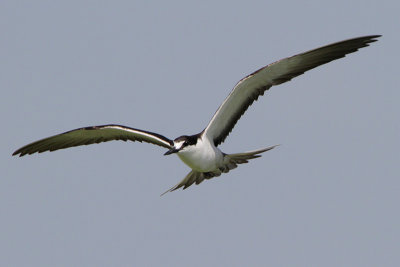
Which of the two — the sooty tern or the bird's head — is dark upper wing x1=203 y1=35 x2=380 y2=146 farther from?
the bird's head

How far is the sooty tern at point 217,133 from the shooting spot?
47.8 feet

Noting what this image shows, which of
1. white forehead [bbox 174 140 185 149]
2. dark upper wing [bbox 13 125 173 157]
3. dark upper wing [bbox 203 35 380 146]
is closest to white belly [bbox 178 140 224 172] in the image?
white forehead [bbox 174 140 185 149]

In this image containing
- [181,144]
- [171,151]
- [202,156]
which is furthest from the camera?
[202,156]

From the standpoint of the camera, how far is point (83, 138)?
1673 cm

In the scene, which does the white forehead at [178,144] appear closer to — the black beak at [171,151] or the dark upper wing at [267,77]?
the black beak at [171,151]

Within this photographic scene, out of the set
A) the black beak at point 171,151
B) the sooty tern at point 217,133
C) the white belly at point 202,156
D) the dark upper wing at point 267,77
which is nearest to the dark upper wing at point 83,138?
the sooty tern at point 217,133

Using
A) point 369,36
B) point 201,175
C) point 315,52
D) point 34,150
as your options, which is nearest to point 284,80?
point 315,52

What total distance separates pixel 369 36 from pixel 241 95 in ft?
8.62

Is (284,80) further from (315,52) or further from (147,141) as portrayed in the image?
(147,141)

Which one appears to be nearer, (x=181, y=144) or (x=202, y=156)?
(x=181, y=144)

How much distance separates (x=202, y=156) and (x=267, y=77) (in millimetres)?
1934

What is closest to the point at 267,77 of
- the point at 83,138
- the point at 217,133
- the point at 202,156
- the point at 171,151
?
the point at 217,133

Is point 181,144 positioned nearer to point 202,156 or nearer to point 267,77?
point 202,156

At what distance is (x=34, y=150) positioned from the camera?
16.7 m
